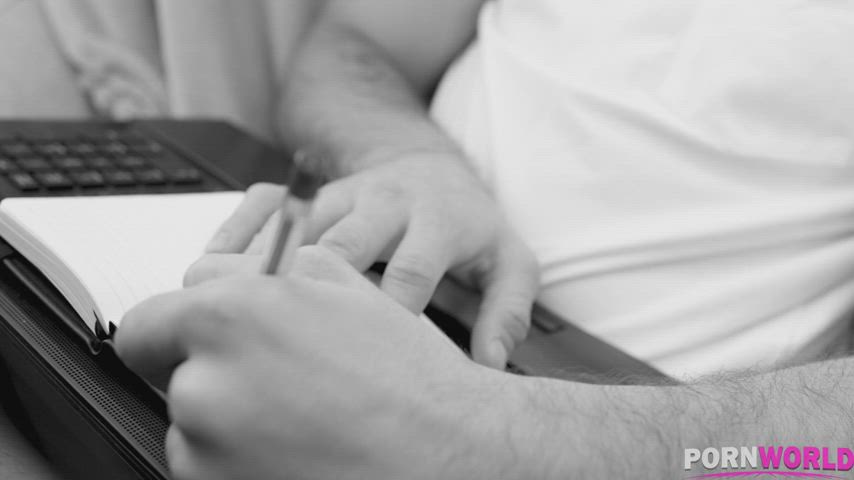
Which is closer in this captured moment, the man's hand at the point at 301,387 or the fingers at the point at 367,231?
the man's hand at the point at 301,387

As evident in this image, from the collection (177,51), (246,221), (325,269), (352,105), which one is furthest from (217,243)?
(177,51)

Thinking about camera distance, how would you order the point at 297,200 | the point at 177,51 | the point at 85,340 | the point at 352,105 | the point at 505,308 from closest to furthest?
1. the point at 297,200
2. the point at 85,340
3. the point at 505,308
4. the point at 352,105
5. the point at 177,51

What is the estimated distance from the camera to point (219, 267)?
1.06ft

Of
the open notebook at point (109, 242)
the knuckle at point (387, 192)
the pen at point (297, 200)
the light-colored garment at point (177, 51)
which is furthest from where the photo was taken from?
the light-colored garment at point (177, 51)

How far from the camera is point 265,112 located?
99 cm

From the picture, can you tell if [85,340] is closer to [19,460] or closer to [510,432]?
[19,460]

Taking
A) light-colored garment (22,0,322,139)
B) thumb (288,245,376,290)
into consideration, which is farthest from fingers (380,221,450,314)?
light-colored garment (22,0,322,139)

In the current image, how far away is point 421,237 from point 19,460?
22cm

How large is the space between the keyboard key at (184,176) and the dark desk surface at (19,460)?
20 cm

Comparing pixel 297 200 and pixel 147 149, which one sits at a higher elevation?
pixel 297 200

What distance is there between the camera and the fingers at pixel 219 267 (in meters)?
0.32

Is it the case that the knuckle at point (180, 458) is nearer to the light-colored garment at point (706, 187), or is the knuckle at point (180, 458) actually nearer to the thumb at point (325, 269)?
the thumb at point (325, 269)

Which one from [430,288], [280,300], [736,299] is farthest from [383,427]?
[736,299]

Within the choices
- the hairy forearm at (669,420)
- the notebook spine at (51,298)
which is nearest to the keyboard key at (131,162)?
the notebook spine at (51,298)
